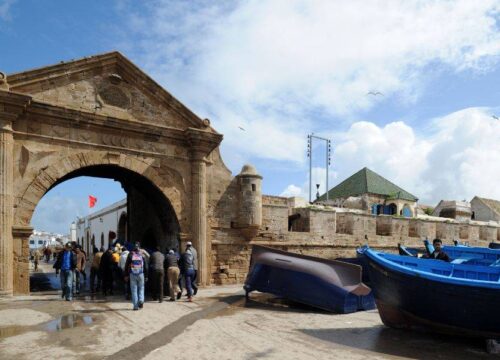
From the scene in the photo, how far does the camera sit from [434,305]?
677cm

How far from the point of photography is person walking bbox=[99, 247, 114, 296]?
1198 cm

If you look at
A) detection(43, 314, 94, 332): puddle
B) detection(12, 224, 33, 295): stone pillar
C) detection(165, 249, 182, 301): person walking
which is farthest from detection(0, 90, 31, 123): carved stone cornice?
detection(43, 314, 94, 332): puddle

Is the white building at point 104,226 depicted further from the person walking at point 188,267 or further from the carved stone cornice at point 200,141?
the person walking at point 188,267

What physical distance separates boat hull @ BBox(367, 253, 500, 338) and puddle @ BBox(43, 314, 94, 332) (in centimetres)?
533

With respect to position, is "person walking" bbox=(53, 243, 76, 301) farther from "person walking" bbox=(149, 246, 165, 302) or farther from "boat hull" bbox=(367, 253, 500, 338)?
"boat hull" bbox=(367, 253, 500, 338)

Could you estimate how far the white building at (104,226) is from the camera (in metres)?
25.0

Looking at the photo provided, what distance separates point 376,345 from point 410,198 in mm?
33041

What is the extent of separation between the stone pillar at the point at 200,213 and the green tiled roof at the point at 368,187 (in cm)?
2590

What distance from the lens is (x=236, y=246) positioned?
1460 centimetres

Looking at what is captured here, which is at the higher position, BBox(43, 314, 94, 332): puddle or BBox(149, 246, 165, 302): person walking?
BBox(149, 246, 165, 302): person walking

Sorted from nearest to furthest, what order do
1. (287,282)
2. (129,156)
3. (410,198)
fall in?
(287,282)
(129,156)
(410,198)

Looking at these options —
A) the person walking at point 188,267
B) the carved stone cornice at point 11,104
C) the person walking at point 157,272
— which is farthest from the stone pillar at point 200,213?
the carved stone cornice at point 11,104

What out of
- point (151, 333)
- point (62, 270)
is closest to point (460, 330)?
point (151, 333)

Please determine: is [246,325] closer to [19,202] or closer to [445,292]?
[445,292]
